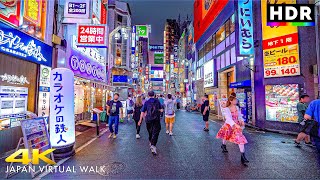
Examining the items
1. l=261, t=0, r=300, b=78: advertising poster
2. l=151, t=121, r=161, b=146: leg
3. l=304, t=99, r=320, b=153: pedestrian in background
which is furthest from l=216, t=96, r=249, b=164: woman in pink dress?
l=261, t=0, r=300, b=78: advertising poster

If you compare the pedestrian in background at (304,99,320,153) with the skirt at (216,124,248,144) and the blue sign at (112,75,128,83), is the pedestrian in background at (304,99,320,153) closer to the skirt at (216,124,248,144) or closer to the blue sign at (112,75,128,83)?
the skirt at (216,124,248,144)

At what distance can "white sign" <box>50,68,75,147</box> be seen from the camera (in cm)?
538

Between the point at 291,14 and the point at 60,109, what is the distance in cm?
991

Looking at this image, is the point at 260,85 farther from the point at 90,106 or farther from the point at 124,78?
the point at 124,78

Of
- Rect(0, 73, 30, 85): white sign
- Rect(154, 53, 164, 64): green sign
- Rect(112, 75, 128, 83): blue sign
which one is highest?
Rect(154, 53, 164, 64): green sign

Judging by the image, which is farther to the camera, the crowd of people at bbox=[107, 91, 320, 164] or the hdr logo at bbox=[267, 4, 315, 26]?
the hdr logo at bbox=[267, 4, 315, 26]

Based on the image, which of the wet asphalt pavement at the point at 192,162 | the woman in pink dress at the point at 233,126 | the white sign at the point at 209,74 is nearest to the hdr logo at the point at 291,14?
the wet asphalt pavement at the point at 192,162

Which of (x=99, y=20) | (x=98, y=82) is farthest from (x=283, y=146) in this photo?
(x=99, y=20)

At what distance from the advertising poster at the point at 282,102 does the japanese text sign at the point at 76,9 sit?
1115 centimetres

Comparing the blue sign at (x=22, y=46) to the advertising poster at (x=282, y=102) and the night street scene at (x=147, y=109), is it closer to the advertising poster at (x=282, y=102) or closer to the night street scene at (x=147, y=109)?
the night street scene at (x=147, y=109)

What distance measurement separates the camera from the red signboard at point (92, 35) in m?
11.5

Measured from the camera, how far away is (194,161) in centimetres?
521

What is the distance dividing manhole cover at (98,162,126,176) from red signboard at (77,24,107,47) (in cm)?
824

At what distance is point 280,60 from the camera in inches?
423
